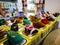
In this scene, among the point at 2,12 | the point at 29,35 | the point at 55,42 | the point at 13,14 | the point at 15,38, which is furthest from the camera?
the point at 13,14

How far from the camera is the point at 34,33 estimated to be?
39.5 inches

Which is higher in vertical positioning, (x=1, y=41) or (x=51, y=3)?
(x=51, y=3)

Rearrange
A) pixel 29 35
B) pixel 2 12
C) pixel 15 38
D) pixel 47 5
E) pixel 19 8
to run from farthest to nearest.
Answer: pixel 47 5
pixel 19 8
pixel 2 12
pixel 29 35
pixel 15 38

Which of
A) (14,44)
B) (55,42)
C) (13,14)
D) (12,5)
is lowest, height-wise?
(55,42)

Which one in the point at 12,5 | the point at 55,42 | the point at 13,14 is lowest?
the point at 55,42

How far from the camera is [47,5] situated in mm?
2959

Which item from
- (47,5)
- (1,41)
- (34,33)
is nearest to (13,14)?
(34,33)

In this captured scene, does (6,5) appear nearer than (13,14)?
Yes

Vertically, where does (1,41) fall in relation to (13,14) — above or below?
below

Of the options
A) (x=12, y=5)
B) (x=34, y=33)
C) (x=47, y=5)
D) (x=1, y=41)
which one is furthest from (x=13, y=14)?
(x=47, y=5)

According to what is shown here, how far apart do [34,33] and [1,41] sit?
330mm

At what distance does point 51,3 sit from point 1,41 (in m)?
2.48

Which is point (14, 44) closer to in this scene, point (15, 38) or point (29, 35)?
point (15, 38)

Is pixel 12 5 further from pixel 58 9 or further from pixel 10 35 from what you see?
pixel 58 9
